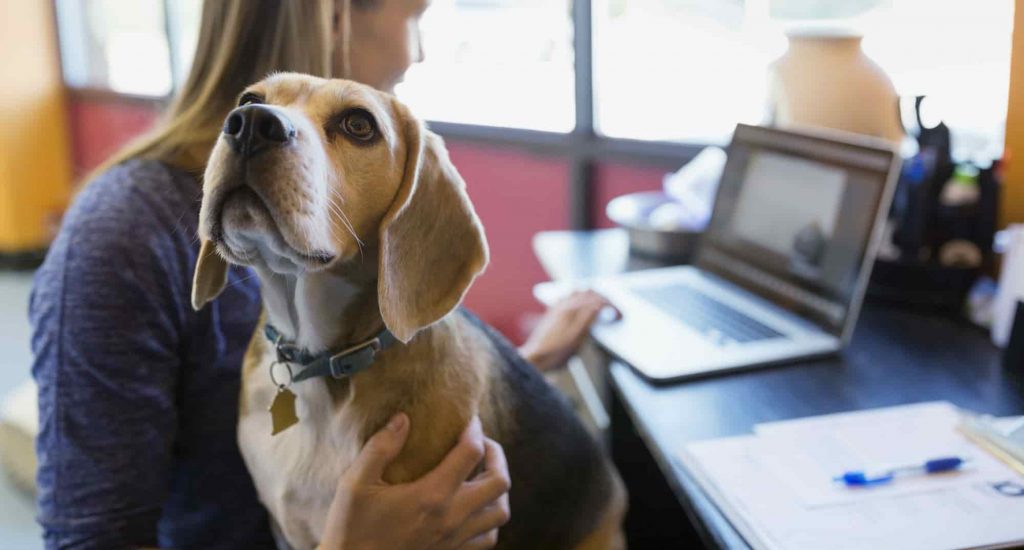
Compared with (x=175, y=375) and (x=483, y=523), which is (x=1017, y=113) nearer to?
(x=483, y=523)

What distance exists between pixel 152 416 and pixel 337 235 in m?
0.36

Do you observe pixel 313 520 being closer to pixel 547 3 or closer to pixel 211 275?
pixel 211 275

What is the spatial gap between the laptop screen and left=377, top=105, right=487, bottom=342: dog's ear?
29.3 inches

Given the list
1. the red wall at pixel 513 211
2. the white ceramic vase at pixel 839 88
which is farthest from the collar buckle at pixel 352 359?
the red wall at pixel 513 211

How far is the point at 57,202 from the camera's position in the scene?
5.60 m

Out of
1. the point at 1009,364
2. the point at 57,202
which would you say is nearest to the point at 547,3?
the point at 1009,364

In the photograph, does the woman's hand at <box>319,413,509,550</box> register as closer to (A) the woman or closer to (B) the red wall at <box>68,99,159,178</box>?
(A) the woman

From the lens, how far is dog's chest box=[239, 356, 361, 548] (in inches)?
46.3

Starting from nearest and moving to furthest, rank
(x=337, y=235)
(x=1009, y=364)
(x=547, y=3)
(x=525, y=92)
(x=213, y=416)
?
(x=337, y=235) < (x=213, y=416) < (x=1009, y=364) < (x=547, y=3) < (x=525, y=92)

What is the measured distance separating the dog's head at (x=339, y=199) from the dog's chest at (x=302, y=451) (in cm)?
15

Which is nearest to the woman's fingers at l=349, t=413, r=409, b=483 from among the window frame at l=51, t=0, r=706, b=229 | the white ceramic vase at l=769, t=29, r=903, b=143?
the white ceramic vase at l=769, t=29, r=903, b=143

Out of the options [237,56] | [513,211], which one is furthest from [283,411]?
[513,211]

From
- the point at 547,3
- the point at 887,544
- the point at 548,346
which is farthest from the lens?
the point at 547,3

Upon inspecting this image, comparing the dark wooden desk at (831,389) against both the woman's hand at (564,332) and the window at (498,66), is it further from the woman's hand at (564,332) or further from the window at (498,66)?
the window at (498,66)
